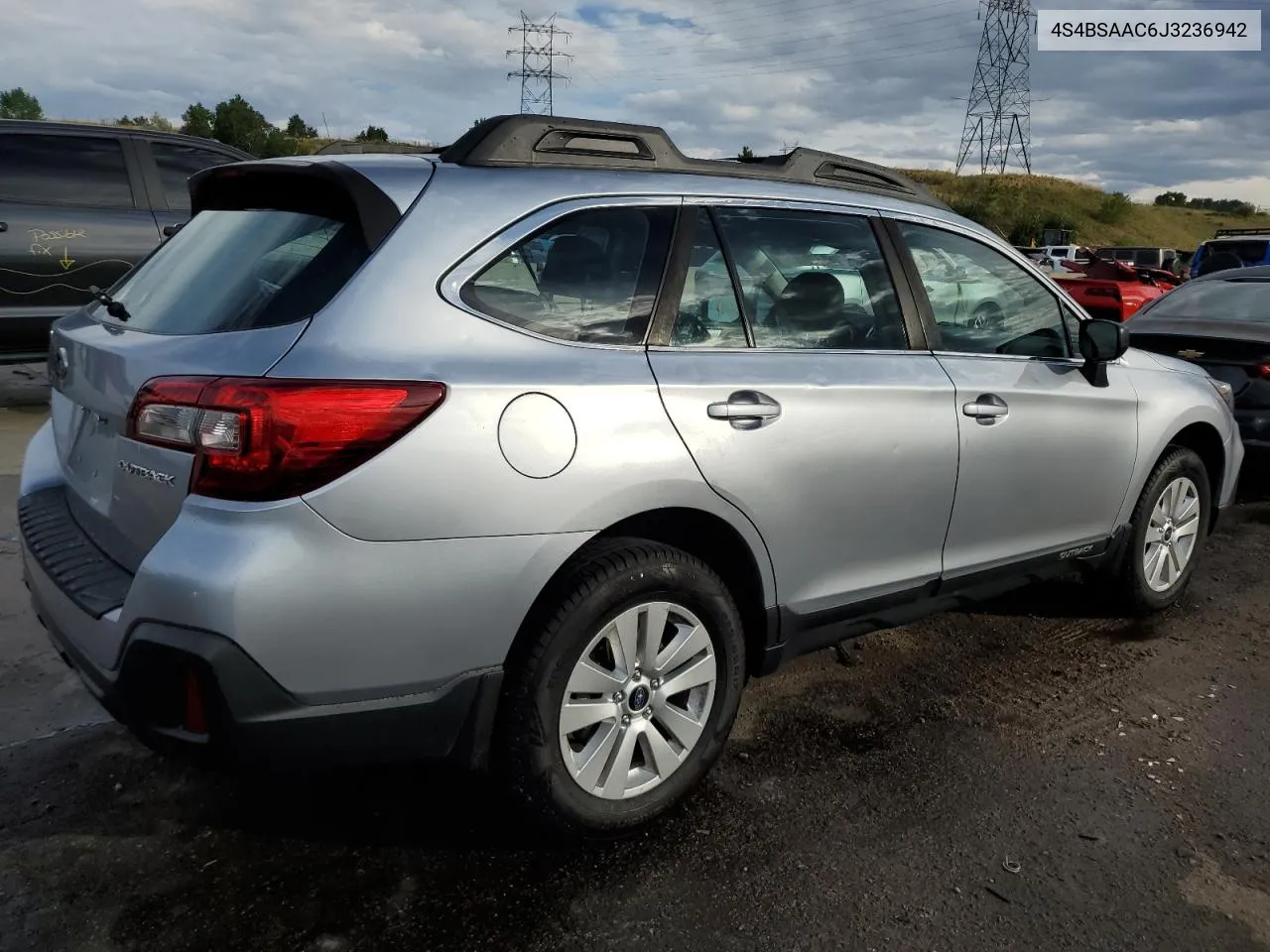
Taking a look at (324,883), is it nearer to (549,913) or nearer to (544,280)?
(549,913)

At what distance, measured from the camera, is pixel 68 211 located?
719 centimetres

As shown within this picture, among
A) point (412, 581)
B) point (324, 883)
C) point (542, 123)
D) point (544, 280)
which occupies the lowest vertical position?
point (324, 883)

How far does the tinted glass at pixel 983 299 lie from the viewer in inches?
137

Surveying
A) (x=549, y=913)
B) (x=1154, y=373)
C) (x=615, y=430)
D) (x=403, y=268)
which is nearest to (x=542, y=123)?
(x=403, y=268)

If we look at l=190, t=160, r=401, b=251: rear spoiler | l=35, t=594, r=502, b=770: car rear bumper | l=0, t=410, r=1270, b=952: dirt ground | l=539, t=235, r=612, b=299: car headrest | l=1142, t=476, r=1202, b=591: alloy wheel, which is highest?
l=190, t=160, r=401, b=251: rear spoiler

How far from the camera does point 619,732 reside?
2.63 meters

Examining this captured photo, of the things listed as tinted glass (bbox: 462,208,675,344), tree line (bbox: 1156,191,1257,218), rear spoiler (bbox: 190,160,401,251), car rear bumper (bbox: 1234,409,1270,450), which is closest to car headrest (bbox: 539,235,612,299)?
tinted glass (bbox: 462,208,675,344)

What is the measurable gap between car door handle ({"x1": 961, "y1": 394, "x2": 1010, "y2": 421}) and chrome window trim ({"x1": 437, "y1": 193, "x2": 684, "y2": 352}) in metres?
1.24

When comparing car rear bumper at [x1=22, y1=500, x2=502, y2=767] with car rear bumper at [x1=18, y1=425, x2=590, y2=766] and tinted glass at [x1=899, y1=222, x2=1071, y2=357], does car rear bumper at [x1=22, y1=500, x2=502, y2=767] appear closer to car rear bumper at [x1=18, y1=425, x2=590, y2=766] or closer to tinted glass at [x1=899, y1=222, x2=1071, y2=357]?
car rear bumper at [x1=18, y1=425, x2=590, y2=766]

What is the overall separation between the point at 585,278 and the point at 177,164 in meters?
6.19

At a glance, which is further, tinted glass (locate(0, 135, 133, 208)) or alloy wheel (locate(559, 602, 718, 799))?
tinted glass (locate(0, 135, 133, 208))

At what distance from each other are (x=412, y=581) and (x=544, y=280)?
83cm

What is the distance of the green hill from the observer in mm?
72938

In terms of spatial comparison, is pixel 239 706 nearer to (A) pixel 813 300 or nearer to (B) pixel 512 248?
(B) pixel 512 248
